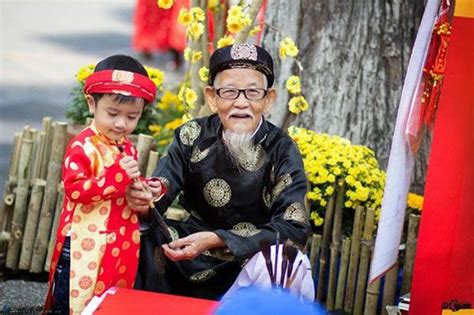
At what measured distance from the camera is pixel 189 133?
170 inches

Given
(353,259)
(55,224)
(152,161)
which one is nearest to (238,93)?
(152,161)

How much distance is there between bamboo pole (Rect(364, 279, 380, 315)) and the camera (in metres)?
5.11

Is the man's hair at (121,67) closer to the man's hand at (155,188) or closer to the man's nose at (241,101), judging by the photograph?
the man's hand at (155,188)

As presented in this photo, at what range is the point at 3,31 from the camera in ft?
45.0

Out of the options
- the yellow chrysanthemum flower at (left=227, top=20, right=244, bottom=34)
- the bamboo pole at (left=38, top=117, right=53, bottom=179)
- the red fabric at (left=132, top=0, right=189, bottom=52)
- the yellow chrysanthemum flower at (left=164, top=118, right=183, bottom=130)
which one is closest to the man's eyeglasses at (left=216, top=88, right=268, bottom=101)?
the yellow chrysanthemum flower at (left=227, top=20, right=244, bottom=34)

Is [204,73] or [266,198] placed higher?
[204,73]

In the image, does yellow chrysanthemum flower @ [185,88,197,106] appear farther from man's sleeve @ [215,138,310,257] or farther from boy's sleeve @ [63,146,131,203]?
boy's sleeve @ [63,146,131,203]

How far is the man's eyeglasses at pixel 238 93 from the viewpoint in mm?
4133

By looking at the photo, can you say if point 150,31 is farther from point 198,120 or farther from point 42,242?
point 198,120

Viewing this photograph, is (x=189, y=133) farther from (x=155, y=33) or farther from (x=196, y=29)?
(x=155, y=33)

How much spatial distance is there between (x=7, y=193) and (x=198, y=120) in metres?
1.83

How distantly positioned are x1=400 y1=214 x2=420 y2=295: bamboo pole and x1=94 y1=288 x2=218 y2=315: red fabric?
1.72 m

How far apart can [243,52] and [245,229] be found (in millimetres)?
701

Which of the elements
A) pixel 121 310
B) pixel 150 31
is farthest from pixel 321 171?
pixel 150 31
